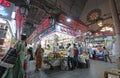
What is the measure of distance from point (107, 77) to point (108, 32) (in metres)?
13.7

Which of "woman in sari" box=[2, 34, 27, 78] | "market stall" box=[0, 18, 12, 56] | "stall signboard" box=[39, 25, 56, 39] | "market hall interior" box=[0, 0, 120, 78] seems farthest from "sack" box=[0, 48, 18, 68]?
"stall signboard" box=[39, 25, 56, 39]

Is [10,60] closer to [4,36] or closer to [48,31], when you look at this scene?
[4,36]

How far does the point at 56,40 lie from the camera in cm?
1045

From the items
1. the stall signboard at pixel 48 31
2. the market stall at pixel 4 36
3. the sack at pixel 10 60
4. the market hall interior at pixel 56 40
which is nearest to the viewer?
the sack at pixel 10 60

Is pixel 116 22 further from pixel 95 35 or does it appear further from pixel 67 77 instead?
pixel 95 35

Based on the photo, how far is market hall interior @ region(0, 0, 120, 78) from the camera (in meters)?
3.83

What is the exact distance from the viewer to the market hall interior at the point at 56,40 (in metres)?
3.83

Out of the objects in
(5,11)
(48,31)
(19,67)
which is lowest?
(19,67)

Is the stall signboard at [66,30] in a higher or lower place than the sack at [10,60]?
higher

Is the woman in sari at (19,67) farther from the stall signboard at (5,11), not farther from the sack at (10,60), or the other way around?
the stall signboard at (5,11)

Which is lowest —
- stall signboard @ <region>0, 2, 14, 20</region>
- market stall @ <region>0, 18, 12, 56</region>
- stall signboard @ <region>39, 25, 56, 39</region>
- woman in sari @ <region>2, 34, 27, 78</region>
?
woman in sari @ <region>2, 34, 27, 78</region>

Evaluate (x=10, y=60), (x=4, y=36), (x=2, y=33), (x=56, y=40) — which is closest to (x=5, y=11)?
(x=2, y=33)

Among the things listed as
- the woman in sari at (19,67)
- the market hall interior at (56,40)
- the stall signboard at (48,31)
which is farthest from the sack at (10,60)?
the stall signboard at (48,31)

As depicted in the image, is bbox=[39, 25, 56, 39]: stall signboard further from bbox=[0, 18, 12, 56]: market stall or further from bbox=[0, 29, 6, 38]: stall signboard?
bbox=[0, 29, 6, 38]: stall signboard
